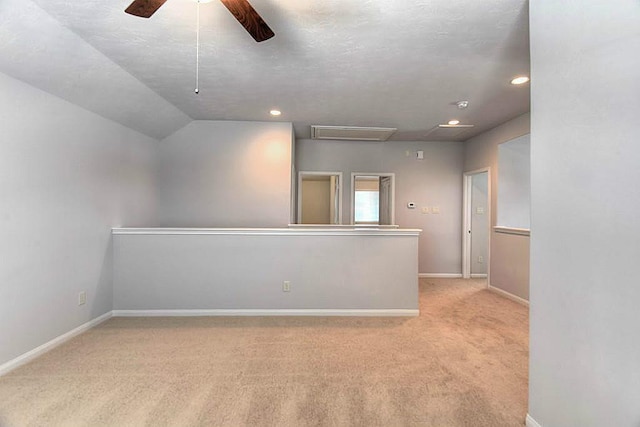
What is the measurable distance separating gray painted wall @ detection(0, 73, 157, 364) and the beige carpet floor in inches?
12.6

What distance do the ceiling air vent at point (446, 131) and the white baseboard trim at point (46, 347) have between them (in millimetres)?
5105

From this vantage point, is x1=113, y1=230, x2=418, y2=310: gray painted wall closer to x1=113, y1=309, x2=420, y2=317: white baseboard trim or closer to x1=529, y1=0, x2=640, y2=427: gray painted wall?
x1=113, y1=309, x2=420, y2=317: white baseboard trim

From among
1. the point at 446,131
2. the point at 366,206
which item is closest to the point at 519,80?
the point at 446,131

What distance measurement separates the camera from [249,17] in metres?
1.54

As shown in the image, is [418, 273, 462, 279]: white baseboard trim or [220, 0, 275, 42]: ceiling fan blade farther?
[418, 273, 462, 279]: white baseboard trim

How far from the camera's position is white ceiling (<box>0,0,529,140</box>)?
1.86 meters

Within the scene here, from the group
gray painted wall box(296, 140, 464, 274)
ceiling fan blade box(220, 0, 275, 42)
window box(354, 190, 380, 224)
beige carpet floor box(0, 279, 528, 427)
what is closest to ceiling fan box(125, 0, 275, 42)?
ceiling fan blade box(220, 0, 275, 42)

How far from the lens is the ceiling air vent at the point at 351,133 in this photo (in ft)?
14.8

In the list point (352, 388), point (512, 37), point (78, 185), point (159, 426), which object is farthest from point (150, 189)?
point (512, 37)

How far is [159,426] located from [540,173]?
8.39 feet

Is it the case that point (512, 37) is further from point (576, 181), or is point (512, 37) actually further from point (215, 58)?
point (215, 58)

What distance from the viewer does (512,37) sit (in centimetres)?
212

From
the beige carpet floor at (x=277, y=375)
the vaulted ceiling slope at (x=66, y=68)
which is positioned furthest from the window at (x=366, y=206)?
the vaulted ceiling slope at (x=66, y=68)

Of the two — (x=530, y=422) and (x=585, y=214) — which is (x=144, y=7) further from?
(x=530, y=422)
